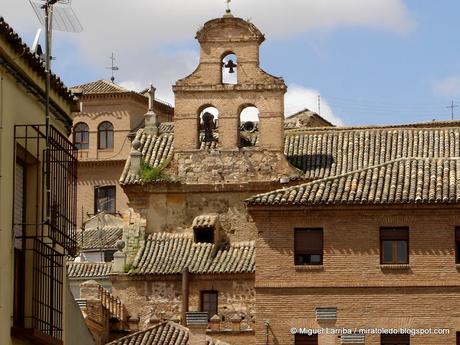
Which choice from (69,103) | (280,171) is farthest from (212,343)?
(69,103)

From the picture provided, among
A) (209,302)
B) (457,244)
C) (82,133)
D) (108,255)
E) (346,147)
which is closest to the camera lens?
(457,244)

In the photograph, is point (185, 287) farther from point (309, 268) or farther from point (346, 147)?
point (346, 147)

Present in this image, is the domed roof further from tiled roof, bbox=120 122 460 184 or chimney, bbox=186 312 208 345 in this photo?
chimney, bbox=186 312 208 345

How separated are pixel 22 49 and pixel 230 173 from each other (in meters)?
37.1

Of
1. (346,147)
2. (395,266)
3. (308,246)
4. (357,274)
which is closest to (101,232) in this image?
(346,147)

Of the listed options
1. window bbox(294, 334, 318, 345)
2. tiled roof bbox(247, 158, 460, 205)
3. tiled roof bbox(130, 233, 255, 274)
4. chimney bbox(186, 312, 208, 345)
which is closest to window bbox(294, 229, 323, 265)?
tiled roof bbox(247, 158, 460, 205)

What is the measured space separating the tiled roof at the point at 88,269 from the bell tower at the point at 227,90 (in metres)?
12.7

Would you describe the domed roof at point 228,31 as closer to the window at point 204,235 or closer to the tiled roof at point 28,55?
the window at point 204,235

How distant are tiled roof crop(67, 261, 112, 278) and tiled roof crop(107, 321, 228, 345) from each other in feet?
62.6

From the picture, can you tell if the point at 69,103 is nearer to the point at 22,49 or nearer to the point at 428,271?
the point at 22,49

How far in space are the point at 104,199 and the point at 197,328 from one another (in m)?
42.7

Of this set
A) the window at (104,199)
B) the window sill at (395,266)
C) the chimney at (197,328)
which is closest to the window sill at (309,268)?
the window sill at (395,266)

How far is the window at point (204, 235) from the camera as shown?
55125 millimetres

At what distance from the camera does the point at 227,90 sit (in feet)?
185
